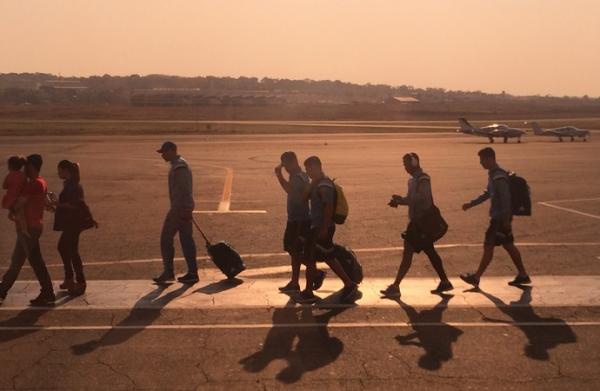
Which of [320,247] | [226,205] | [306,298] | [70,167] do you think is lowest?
[226,205]

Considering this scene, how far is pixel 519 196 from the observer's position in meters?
9.77

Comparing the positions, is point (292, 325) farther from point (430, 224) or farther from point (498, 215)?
point (498, 215)

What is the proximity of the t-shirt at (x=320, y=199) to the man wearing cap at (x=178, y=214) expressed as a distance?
1955mm

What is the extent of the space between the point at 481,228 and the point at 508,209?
552 centimetres

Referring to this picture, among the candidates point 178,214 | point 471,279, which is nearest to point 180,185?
point 178,214

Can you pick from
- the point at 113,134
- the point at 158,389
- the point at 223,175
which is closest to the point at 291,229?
the point at 158,389

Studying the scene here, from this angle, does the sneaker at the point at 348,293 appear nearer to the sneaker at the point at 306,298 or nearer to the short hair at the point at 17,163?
the sneaker at the point at 306,298

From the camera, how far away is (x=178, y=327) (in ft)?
26.0

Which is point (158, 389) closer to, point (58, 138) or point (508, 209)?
point (508, 209)

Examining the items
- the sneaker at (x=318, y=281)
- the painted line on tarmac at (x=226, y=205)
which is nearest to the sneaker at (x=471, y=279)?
the sneaker at (x=318, y=281)

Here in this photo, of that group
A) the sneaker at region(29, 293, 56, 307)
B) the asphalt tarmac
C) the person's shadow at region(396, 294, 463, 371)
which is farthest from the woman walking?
the person's shadow at region(396, 294, 463, 371)

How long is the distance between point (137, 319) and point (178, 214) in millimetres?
2113

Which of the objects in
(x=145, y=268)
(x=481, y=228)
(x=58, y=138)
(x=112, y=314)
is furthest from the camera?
(x=58, y=138)

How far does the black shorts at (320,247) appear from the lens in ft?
29.3
